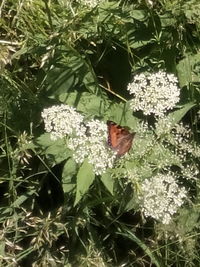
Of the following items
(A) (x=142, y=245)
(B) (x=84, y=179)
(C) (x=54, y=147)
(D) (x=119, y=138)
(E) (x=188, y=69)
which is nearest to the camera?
(D) (x=119, y=138)

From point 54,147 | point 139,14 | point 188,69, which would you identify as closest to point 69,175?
point 54,147

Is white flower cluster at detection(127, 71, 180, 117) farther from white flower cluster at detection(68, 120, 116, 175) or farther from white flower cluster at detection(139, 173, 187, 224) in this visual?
white flower cluster at detection(139, 173, 187, 224)

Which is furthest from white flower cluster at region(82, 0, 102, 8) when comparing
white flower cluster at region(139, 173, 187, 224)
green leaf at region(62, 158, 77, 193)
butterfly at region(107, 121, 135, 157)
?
white flower cluster at region(139, 173, 187, 224)

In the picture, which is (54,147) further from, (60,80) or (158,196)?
(158,196)

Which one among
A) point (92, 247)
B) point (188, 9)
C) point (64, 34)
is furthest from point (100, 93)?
point (92, 247)

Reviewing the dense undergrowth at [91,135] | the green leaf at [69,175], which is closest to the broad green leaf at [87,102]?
the dense undergrowth at [91,135]

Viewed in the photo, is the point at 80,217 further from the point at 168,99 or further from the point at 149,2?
the point at 149,2
